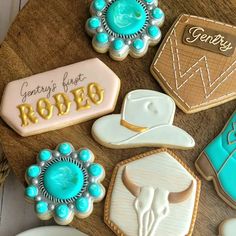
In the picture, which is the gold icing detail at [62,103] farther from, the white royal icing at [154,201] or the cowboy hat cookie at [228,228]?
the cowboy hat cookie at [228,228]

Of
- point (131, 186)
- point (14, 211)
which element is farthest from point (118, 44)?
point (14, 211)

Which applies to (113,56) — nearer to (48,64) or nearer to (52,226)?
(48,64)

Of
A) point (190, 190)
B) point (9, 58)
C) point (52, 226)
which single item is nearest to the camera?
point (190, 190)

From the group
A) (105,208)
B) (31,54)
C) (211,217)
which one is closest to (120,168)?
(105,208)

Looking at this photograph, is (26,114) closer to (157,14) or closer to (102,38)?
(102,38)

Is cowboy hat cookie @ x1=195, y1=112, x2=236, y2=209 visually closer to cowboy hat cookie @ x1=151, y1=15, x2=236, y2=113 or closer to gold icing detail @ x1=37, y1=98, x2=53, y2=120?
cowboy hat cookie @ x1=151, y1=15, x2=236, y2=113
